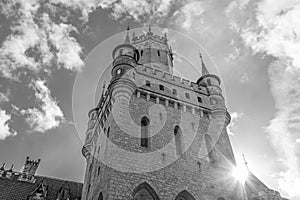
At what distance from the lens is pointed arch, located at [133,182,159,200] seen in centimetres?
1354

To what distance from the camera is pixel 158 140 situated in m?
16.4

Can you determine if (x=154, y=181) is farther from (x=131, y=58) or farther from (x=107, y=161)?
(x=131, y=58)

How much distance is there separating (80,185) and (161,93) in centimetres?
1679

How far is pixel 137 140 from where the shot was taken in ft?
51.1

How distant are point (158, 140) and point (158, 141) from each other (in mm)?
83

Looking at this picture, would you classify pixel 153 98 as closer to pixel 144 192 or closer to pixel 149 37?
pixel 144 192

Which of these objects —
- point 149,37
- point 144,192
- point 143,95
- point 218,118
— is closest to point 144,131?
point 143,95

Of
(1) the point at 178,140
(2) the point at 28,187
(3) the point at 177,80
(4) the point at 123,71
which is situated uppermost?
(3) the point at 177,80

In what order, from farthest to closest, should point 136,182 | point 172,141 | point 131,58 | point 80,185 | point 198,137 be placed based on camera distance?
1. point 80,185
2. point 131,58
3. point 198,137
4. point 172,141
5. point 136,182

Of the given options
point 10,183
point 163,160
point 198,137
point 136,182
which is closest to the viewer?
point 136,182

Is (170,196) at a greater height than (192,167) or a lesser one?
lesser

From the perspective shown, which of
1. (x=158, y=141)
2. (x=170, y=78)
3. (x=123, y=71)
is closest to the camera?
(x=158, y=141)

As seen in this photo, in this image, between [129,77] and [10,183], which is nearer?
[129,77]

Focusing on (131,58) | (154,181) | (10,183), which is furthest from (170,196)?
(10,183)
